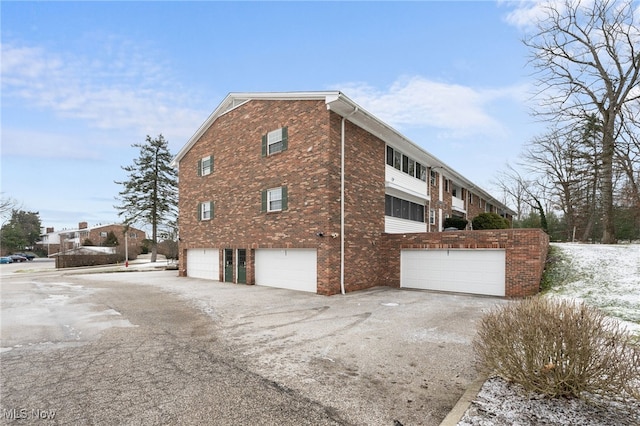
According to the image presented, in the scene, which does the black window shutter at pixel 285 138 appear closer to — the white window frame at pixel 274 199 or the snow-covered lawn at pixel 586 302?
the white window frame at pixel 274 199

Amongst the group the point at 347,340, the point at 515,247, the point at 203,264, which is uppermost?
the point at 515,247

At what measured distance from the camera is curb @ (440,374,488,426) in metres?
3.13

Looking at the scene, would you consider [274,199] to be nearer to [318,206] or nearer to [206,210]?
[318,206]

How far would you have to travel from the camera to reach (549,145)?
26.4m

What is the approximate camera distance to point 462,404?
3443 millimetres

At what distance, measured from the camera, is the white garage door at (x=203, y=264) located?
17.5 m

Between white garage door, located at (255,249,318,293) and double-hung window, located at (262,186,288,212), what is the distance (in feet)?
6.05

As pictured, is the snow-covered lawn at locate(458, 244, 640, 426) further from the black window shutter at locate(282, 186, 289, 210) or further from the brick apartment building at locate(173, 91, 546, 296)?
the black window shutter at locate(282, 186, 289, 210)

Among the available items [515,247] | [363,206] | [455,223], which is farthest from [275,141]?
[455,223]

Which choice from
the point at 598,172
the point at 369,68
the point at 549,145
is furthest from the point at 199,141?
the point at 549,145

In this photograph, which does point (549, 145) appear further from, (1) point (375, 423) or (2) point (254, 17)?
(1) point (375, 423)

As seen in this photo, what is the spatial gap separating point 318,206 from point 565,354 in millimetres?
9313

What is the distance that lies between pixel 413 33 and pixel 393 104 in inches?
150

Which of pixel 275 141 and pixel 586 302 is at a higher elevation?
pixel 275 141
